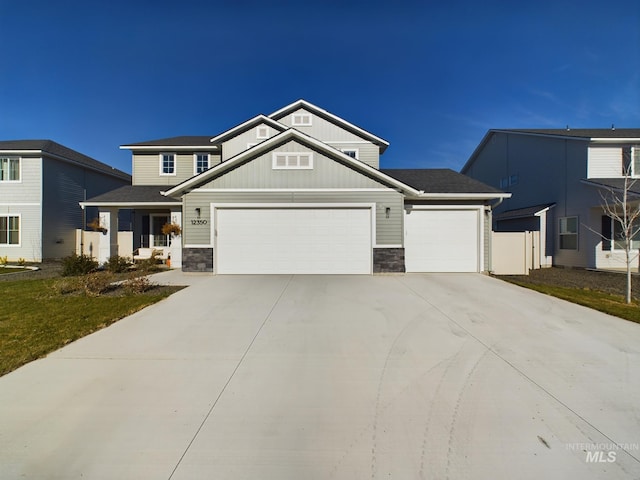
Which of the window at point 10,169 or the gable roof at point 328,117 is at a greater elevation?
the gable roof at point 328,117

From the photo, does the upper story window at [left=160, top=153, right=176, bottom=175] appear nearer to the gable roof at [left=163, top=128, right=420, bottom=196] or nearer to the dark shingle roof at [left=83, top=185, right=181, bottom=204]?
the dark shingle roof at [left=83, top=185, right=181, bottom=204]

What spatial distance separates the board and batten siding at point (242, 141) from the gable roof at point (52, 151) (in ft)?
32.0

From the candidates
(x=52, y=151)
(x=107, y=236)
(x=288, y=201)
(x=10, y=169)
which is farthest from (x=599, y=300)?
(x=10, y=169)

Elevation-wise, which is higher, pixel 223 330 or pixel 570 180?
pixel 570 180

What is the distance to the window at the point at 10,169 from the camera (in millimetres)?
15453

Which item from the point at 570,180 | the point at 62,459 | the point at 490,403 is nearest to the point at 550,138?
the point at 570,180

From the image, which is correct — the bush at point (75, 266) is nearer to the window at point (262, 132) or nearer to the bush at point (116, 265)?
the bush at point (116, 265)

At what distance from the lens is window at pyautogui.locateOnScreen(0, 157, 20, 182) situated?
1545 centimetres

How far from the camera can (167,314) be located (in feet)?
19.3

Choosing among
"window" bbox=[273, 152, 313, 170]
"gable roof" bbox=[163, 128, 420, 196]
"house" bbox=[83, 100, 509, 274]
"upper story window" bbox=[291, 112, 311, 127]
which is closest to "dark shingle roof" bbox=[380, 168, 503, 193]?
"house" bbox=[83, 100, 509, 274]

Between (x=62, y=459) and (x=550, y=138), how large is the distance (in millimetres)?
21113

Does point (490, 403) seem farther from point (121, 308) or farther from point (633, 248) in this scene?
point (633, 248)

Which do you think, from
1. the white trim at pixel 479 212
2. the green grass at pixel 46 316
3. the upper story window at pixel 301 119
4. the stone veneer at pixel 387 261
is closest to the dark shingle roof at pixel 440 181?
the white trim at pixel 479 212

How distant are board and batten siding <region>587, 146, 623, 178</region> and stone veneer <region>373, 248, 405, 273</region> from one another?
1169 centimetres
